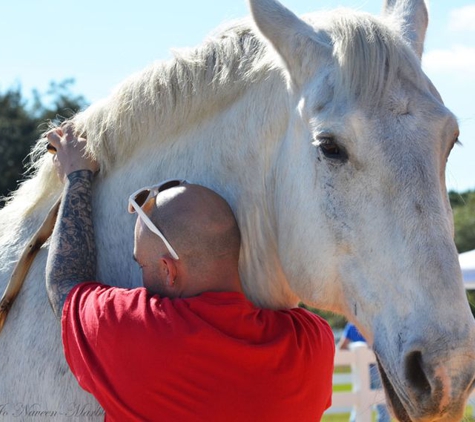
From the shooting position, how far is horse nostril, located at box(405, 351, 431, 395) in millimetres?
2191

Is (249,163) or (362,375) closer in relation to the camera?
(249,163)

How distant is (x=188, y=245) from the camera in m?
2.58

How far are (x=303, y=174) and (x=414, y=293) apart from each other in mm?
626

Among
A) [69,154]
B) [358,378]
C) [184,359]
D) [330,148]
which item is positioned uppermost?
[69,154]

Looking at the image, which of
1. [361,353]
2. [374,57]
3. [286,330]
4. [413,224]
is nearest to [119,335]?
[286,330]

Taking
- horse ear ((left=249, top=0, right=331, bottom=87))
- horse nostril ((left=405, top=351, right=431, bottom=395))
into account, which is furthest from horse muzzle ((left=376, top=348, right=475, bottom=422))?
horse ear ((left=249, top=0, right=331, bottom=87))

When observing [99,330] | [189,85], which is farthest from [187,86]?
[99,330]

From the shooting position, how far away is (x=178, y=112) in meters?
3.10

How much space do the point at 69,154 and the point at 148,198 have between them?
69cm

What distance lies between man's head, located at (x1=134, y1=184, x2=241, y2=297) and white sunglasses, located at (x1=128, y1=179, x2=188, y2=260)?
0.07 feet

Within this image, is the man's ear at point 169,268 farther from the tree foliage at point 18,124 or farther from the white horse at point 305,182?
the tree foliage at point 18,124

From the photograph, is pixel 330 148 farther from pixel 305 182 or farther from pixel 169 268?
pixel 169 268

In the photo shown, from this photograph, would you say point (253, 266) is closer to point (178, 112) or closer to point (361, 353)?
point (178, 112)

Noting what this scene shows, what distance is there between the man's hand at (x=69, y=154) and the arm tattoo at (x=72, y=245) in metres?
0.04
